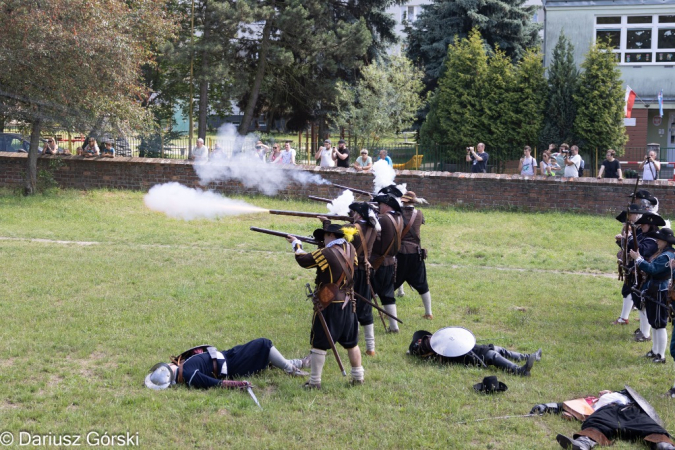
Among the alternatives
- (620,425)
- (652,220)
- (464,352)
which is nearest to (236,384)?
(464,352)

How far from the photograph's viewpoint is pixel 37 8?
2016 cm

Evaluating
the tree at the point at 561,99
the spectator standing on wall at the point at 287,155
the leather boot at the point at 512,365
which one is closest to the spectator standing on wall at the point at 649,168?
the tree at the point at 561,99

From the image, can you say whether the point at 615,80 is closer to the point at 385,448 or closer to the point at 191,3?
the point at 191,3

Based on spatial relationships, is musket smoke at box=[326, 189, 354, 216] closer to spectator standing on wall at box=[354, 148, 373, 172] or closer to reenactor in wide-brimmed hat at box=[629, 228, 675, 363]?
reenactor in wide-brimmed hat at box=[629, 228, 675, 363]

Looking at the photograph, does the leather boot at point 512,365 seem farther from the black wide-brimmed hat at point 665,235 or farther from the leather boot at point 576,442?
Result: the black wide-brimmed hat at point 665,235

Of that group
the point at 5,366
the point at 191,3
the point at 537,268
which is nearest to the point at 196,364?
the point at 5,366

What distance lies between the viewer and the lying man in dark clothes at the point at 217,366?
27.3 ft

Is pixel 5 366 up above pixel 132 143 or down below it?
below

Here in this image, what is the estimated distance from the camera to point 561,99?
28.6 metres

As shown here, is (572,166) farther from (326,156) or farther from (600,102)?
(600,102)

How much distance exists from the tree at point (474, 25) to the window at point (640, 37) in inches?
146

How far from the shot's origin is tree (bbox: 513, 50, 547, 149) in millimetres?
28906

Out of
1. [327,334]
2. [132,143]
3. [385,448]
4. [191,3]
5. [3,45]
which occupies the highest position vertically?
[191,3]

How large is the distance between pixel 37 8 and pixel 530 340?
52.7ft
